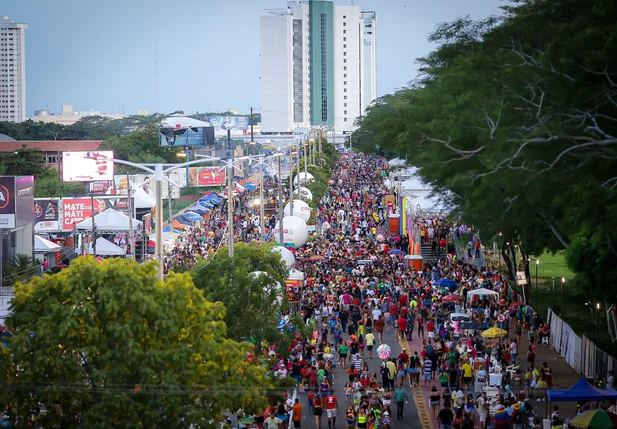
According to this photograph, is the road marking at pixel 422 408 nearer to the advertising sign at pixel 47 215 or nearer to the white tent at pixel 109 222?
the white tent at pixel 109 222

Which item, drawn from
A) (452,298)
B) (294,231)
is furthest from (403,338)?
(294,231)

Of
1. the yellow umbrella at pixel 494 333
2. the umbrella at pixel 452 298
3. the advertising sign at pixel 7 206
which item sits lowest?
the yellow umbrella at pixel 494 333

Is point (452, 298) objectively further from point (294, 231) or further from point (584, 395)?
point (294, 231)

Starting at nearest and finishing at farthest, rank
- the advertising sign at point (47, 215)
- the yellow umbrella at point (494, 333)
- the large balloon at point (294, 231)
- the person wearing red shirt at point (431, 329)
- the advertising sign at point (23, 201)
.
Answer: the yellow umbrella at point (494, 333) → the person wearing red shirt at point (431, 329) → the advertising sign at point (23, 201) → the large balloon at point (294, 231) → the advertising sign at point (47, 215)

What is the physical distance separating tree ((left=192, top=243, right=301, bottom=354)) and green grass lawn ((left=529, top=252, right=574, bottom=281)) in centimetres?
3034

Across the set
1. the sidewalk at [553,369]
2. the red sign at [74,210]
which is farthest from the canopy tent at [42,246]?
the sidewalk at [553,369]

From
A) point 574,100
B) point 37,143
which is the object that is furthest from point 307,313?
point 37,143

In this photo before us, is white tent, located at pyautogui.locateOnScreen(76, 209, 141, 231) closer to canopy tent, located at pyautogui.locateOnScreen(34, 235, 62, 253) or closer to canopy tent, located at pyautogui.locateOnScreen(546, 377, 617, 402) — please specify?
canopy tent, located at pyautogui.locateOnScreen(34, 235, 62, 253)

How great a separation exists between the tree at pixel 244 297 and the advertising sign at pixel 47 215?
36.1 meters

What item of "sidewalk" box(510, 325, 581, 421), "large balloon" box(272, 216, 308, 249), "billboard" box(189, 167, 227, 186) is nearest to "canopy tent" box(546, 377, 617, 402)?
"sidewalk" box(510, 325, 581, 421)

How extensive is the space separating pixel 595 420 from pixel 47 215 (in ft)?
154

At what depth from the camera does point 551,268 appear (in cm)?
6294

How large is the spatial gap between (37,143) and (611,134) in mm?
137373

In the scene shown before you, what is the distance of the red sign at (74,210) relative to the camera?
62.8m
